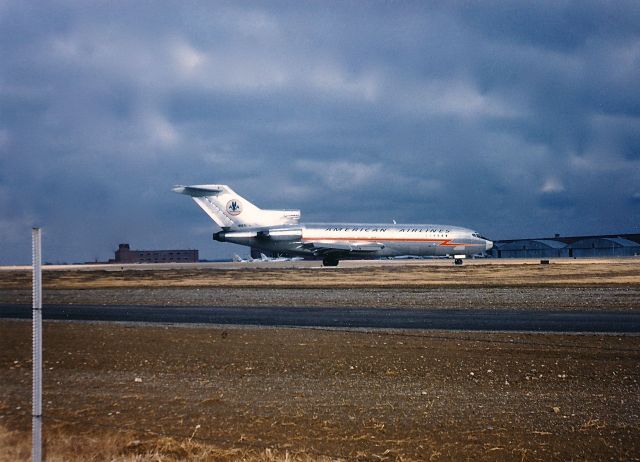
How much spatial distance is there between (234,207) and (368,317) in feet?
125

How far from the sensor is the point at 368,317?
15805mm

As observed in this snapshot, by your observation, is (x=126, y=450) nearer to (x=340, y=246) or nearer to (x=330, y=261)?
(x=340, y=246)

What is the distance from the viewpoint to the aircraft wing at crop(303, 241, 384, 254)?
173 ft

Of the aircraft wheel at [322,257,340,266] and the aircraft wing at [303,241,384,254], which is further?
the aircraft wheel at [322,257,340,266]

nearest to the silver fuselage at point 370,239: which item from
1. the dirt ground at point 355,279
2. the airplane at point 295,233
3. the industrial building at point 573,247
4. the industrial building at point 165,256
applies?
the airplane at point 295,233

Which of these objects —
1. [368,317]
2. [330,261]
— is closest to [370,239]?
[330,261]

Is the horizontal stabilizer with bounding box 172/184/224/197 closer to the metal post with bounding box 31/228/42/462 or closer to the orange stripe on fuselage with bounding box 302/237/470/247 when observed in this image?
the orange stripe on fuselage with bounding box 302/237/470/247

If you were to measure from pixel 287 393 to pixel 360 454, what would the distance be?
226cm

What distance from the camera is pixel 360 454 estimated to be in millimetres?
5438

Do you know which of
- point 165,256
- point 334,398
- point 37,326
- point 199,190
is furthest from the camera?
point 165,256

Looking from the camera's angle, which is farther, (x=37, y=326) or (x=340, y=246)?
(x=340, y=246)

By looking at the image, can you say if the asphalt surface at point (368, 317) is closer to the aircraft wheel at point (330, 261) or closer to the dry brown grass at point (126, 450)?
A: the dry brown grass at point (126, 450)

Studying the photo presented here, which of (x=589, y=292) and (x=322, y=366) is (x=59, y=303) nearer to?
(x=322, y=366)

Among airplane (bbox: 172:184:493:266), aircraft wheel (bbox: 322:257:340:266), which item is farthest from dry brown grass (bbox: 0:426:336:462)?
aircraft wheel (bbox: 322:257:340:266)
